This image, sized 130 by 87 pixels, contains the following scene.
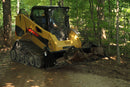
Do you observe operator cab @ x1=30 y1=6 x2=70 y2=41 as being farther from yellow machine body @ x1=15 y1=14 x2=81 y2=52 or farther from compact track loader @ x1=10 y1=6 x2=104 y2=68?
yellow machine body @ x1=15 y1=14 x2=81 y2=52

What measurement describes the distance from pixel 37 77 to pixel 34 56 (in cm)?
145

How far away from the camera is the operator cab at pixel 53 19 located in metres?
8.79

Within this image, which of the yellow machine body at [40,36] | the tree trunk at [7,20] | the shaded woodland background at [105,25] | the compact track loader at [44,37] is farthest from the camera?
the tree trunk at [7,20]

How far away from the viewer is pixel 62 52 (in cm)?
829

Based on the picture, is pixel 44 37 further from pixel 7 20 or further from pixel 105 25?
pixel 7 20

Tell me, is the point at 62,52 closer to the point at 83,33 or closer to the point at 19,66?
the point at 19,66

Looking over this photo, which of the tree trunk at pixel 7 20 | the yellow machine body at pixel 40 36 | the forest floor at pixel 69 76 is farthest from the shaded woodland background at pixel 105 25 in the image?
the forest floor at pixel 69 76

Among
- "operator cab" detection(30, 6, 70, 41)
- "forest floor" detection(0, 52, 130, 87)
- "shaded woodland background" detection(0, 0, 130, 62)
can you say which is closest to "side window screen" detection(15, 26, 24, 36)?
"shaded woodland background" detection(0, 0, 130, 62)

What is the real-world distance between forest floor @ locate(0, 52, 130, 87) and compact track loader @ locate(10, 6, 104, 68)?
0.55 meters

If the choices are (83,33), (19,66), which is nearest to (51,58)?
(19,66)

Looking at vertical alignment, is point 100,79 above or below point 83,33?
below

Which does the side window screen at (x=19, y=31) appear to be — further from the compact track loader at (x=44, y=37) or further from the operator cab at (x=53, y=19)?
the operator cab at (x=53, y=19)

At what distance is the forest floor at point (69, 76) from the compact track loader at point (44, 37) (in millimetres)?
554

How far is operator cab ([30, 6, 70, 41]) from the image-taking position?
879 cm
